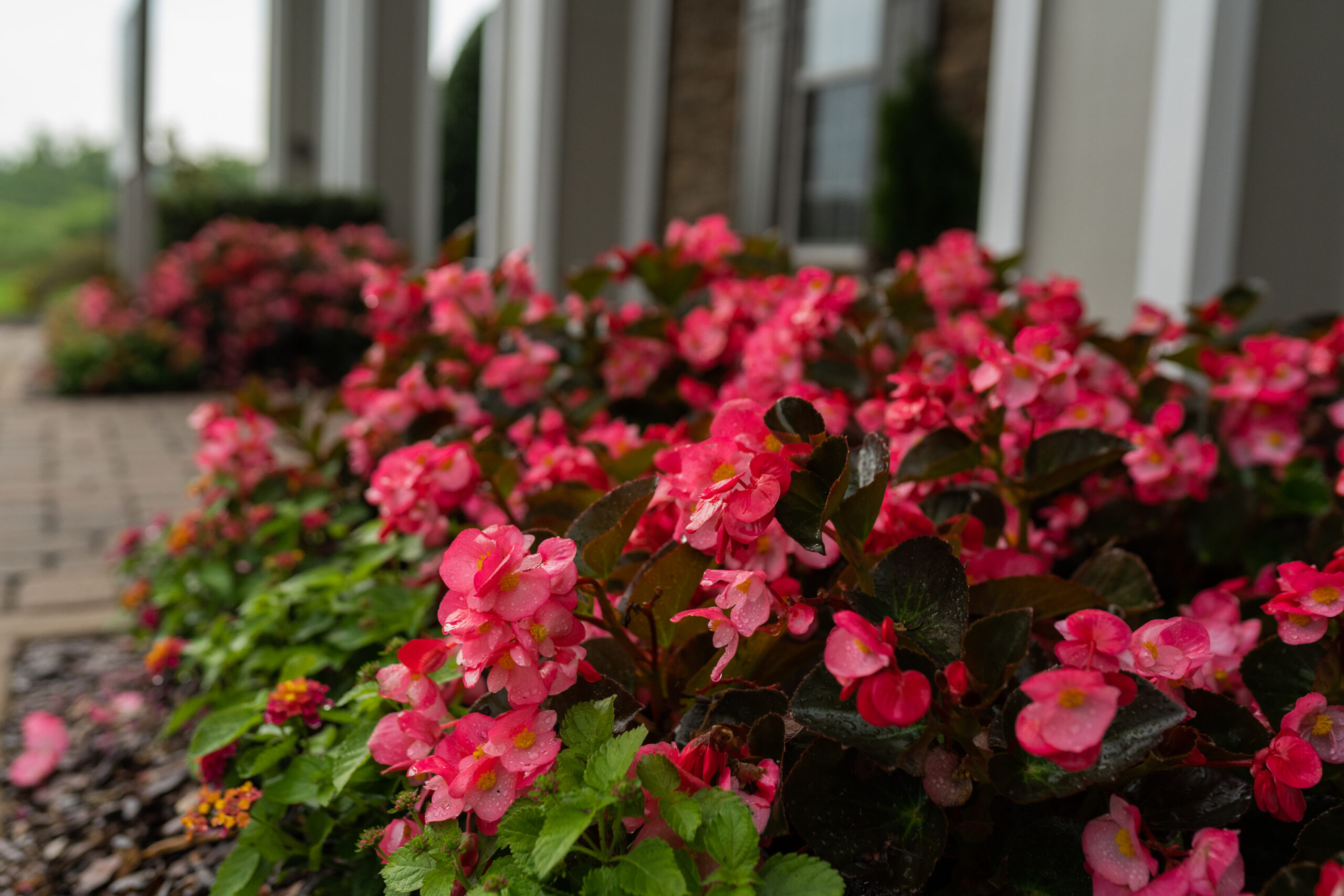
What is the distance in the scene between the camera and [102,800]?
147 centimetres

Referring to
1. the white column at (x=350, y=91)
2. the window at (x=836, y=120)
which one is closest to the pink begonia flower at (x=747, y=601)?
the window at (x=836, y=120)

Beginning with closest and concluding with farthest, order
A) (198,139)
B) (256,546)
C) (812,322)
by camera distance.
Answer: (812,322) → (256,546) → (198,139)

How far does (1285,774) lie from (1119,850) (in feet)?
0.40

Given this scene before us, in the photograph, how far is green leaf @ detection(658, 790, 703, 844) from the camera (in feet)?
2.10

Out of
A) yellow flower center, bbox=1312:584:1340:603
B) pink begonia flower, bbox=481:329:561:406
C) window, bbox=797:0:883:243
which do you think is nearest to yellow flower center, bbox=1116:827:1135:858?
yellow flower center, bbox=1312:584:1340:603

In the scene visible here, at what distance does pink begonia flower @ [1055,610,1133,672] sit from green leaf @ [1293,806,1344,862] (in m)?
0.17

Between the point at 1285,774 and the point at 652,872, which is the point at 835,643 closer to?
the point at 652,872

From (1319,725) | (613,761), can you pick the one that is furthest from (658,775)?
(1319,725)

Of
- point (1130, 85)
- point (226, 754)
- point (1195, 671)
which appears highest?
point (1130, 85)

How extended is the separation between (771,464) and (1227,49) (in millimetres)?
2186

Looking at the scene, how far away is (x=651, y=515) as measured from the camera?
0.96 metres

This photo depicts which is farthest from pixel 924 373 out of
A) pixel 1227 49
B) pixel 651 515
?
pixel 1227 49

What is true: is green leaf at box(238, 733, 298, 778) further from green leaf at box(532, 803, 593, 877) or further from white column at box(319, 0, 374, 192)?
white column at box(319, 0, 374, 192)

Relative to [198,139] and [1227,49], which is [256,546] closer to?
[1227,49]
